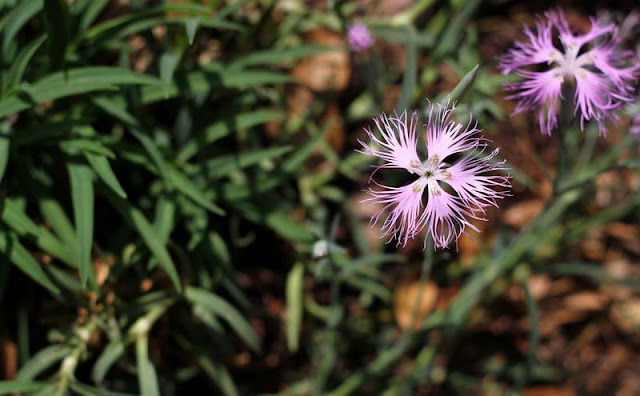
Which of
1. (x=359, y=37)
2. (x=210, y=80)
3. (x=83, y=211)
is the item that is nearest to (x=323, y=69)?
(x=359, y=37)

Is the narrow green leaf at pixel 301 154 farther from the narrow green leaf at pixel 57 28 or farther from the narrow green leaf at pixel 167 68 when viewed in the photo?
the narrow green leaf at pixel 57 28

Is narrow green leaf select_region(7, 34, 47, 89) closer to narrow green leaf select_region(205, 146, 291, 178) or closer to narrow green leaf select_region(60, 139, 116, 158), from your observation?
narrow green leaf select_region(60, 139, 116, 158)

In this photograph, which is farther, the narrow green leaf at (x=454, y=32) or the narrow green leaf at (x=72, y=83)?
the narrow green leaf at (x=454, y=32)

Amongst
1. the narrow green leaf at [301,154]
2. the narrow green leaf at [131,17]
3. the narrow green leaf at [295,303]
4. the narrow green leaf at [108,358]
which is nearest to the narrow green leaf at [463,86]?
the narrow green leaf at [301,154]

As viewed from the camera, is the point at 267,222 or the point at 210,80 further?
the point at 267,222

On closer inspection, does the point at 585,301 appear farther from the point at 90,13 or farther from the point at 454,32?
the point at 90,13

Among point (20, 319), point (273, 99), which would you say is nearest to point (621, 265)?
point (273, 99)

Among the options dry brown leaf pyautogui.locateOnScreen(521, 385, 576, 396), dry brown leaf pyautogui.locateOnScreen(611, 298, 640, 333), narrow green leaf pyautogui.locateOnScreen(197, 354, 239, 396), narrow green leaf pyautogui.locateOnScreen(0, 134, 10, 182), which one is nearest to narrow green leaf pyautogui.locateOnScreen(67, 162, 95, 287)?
narrow green leaf pyautogui.locateOnScreen(0, 134, 10, 182)
